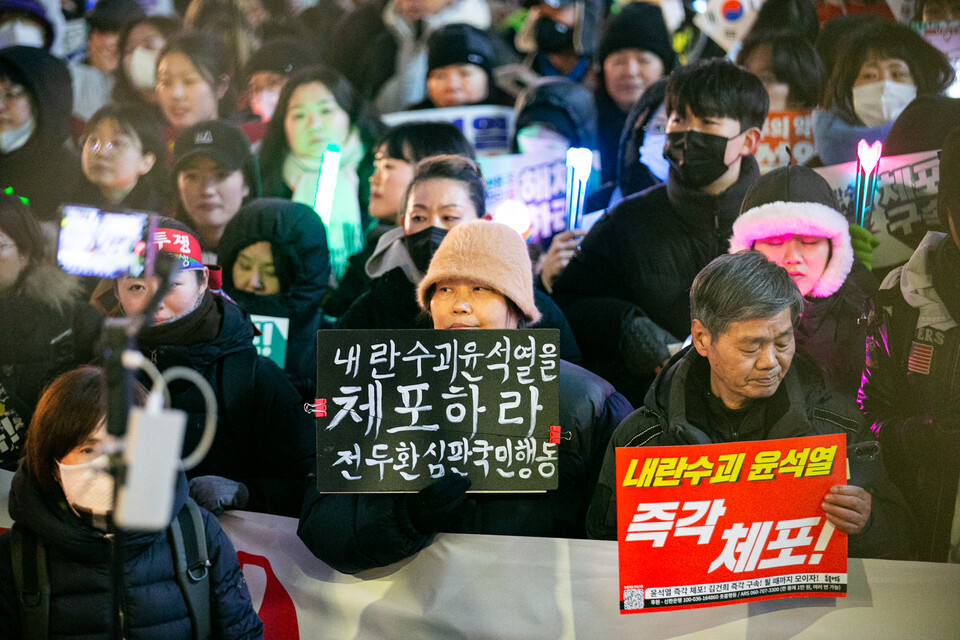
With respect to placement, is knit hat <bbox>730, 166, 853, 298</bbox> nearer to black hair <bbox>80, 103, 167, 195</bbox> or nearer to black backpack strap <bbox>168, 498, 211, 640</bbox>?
black backpack strap <bbox>168, 498, 211, 640</bbox>

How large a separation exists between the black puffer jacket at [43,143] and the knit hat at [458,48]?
6.20ft

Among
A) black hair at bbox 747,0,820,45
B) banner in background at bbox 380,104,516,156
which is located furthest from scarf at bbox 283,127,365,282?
black hair at bbox 747,0,820,45

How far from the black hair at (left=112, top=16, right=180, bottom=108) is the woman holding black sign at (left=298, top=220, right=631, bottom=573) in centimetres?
267

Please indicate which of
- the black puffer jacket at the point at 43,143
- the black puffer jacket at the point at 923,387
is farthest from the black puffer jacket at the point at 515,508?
the black puffer jacket at the point at 43,143

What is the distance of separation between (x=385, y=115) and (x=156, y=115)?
120cm

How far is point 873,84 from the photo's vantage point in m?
3.61

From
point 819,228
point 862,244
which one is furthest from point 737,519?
point 862,244

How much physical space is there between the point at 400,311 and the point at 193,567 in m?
1.25

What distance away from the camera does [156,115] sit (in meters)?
4.65

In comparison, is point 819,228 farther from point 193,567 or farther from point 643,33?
point 193,567

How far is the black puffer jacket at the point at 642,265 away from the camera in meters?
3.47

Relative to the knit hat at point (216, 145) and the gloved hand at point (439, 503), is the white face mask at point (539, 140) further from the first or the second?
the gloved hand at point (439, 503)

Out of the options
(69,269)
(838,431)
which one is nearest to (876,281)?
(838,431)

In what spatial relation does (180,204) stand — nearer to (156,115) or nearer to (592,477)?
(156,115)
